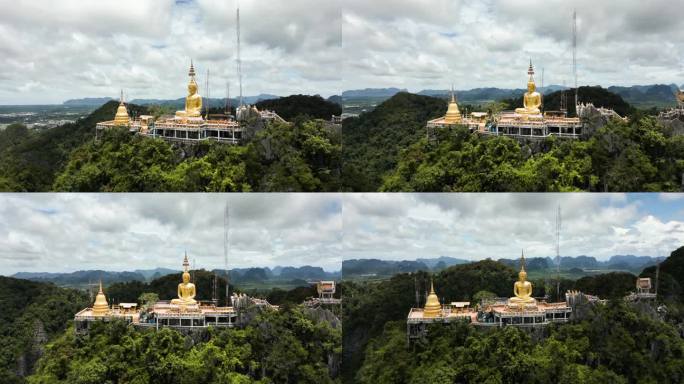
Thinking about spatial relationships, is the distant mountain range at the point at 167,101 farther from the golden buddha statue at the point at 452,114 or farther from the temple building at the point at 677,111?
the temple building at the point at 677,111

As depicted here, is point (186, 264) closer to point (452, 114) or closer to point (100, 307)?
point (100, 307)

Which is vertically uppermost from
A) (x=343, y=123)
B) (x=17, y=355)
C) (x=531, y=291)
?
(x=343, y=123)

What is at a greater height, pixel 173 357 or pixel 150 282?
pixel 150 282

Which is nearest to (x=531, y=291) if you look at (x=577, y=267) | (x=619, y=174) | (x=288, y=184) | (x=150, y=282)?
(x=577, y=267)

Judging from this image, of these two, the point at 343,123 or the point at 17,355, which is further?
the point at 17,355

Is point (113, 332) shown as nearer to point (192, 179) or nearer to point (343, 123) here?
point (192, 179)

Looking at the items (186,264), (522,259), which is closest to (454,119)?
(522,259)

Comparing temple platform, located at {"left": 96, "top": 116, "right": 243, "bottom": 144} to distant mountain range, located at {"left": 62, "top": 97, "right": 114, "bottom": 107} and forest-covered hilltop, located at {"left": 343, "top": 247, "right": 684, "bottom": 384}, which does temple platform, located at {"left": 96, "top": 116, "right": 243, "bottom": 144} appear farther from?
forest-covered hilltop, located at {"left": 343, "top": 247, "right": 684, "bottom": 384}
